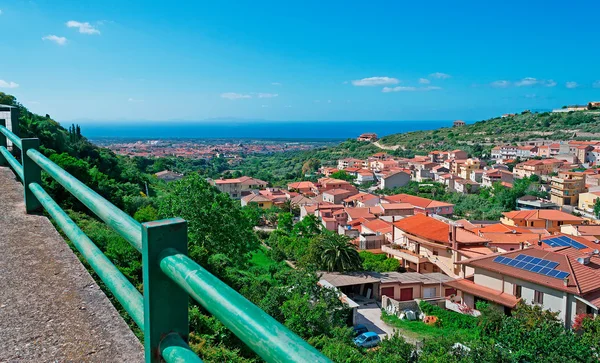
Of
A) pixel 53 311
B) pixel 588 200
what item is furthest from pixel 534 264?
pixel 588 200

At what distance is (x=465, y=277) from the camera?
24062mm

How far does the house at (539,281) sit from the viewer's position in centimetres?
1852

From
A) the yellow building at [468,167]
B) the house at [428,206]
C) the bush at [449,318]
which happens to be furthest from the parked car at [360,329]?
the yellow building at [468,167]

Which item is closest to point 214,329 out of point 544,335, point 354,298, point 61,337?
point 61,337

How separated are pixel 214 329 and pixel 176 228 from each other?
6876mm

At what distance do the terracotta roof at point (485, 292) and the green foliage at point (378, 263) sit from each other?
4529 mm

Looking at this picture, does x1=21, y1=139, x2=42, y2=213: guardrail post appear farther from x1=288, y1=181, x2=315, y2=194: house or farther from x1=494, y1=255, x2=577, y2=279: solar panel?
x1=288, y1=181, x2=315, y2=194: house

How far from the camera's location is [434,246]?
27.4 meters

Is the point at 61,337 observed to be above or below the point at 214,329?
above

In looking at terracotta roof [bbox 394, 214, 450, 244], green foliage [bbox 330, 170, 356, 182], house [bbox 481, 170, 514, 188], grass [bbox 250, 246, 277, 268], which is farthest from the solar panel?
green foliage [bbox 330, 170, 356, 182]

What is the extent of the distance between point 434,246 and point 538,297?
27.0 feet

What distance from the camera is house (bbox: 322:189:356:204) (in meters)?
51.5

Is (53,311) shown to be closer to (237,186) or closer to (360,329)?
(360,329)

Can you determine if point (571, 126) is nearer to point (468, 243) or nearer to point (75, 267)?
point (468, 243)
